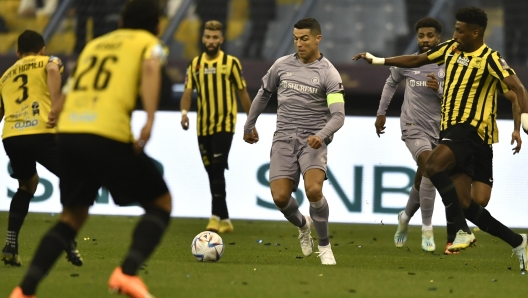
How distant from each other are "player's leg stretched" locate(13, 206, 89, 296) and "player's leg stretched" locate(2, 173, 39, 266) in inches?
77.3

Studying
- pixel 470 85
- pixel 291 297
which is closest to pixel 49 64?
pixel 291 297

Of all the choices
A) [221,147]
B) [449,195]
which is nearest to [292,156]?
[449,195]

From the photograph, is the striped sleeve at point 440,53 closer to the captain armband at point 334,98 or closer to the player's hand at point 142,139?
the captain armband at point 334,98

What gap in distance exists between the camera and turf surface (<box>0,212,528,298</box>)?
5844mm

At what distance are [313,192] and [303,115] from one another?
726mm

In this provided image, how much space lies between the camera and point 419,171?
9.77 meters

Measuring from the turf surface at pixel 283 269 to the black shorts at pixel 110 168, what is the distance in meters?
0.78

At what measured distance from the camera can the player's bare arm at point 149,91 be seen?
490 centimetres

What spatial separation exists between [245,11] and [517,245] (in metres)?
8.13

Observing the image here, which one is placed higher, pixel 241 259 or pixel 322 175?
pixel 322 175

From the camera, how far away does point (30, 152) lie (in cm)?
712

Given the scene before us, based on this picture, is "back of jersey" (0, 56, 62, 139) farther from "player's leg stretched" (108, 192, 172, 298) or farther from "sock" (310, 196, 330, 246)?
"player's leg stretched" (108, 192, 172, 298)

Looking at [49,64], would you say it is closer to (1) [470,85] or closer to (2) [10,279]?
(2) [10,279]

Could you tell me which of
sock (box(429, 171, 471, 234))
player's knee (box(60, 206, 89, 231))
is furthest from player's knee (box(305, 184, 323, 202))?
player's knee (box(60, 206, 89, 231))
